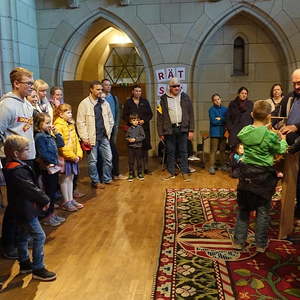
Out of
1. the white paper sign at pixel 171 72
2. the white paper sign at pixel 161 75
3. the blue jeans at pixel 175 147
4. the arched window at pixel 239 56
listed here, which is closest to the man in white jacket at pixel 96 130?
the blue jeans at pixel 175 147

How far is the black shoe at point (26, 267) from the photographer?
8.23 ft

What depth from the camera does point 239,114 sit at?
16.7 feet

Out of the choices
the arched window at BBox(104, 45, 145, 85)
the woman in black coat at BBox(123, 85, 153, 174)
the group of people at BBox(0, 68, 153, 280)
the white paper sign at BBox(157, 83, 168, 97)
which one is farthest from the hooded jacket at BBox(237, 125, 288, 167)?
the arched window at BBox(104, 45, 145, 85)

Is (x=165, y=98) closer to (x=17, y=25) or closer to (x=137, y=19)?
(x=137, y=19)

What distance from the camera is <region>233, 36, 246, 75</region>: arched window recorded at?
681 cm

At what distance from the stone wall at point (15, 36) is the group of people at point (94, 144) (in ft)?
5.72

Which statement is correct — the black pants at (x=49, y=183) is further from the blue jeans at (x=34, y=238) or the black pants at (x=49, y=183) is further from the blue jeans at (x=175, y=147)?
the blue jeans at (x=175, y=147)

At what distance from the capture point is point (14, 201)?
2361 millimetres

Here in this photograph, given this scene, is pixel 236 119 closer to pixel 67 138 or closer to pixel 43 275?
pixel 67 138

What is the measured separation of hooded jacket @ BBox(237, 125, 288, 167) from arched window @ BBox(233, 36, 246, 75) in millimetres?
4542

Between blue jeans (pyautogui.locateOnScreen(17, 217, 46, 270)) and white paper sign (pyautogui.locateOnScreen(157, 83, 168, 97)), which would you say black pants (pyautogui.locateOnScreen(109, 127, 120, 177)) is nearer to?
white paper sign (pyautogui.locateOnScreen(157, 83, 168, 97))

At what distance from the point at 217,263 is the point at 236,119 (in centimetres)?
294

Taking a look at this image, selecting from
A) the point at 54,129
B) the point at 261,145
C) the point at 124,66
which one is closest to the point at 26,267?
the point at 54,129

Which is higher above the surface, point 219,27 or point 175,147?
point 219,27
